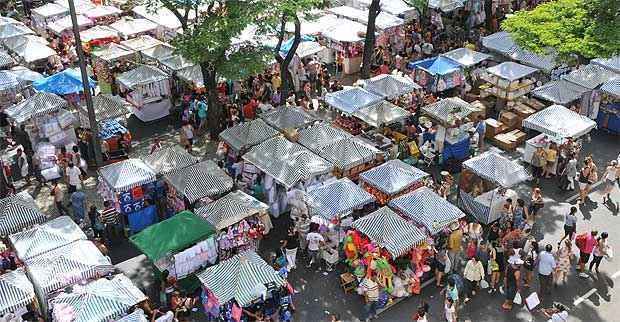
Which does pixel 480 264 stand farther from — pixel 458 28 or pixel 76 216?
pixel 458 28

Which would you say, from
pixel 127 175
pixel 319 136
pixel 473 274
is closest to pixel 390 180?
pixel 319 136

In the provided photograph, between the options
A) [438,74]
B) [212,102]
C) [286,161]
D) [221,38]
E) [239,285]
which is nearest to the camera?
[239,285]

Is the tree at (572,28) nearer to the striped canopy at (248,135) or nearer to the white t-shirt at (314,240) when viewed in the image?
the striped canopy at (248,135)

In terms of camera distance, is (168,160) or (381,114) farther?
(381,114)

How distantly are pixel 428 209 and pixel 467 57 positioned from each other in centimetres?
1115

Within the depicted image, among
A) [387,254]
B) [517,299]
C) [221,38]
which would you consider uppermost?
[221,38]

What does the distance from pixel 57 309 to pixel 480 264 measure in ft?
30.6

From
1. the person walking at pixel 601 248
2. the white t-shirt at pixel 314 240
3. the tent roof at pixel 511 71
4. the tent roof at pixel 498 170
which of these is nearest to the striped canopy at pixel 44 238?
the white t-shirt at pixel 314 240

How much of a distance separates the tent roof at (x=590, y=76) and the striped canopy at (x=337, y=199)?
34.2 feet

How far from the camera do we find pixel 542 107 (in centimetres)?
2369

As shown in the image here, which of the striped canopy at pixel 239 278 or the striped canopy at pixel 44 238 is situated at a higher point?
the striped canopy at pixel 44 238

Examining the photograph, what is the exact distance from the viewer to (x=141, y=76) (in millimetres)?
24281

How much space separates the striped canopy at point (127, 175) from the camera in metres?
18.0

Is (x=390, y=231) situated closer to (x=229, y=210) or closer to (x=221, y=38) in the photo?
(x=229, y=210)
